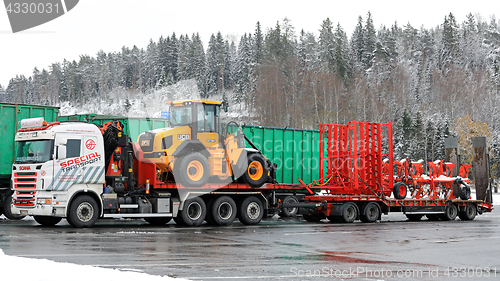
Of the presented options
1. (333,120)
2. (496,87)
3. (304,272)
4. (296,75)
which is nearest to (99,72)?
(296,75)

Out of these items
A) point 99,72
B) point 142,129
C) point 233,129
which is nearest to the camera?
point 233,129

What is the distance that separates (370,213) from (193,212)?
24.1 feet

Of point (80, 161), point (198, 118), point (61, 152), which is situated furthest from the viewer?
point (198, 118)

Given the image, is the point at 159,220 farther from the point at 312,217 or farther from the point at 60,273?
the point at 60,273

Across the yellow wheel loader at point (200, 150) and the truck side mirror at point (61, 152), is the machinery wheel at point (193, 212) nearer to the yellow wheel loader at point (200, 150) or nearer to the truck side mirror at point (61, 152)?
the yellow wheel loader at point (200, 150)

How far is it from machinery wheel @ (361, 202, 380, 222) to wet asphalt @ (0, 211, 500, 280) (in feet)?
14.6

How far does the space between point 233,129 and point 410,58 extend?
9640 centimetres

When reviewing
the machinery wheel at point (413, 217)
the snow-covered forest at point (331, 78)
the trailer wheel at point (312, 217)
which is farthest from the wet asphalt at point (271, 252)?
the snow-covered forest at point (331, 78)

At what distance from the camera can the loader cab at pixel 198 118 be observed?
57.4ft

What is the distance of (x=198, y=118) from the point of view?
17562mm

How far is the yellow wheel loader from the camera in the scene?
666 inches

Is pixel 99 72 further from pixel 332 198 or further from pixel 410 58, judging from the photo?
pixel 332 198

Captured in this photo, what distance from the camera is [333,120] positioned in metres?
60.7

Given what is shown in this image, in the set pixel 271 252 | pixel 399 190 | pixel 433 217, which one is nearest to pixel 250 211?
pixel 399 190
